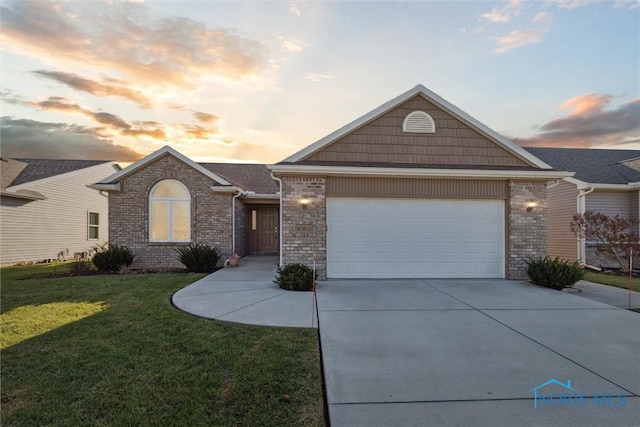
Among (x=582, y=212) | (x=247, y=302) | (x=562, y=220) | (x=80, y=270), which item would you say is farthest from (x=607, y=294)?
(x=80, y=270)

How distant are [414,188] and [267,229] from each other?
962cm

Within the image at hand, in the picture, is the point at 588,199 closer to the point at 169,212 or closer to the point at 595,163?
the point at 595,163

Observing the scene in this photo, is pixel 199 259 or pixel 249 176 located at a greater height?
pixel 249 176

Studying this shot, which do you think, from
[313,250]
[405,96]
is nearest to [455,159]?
[405,96]

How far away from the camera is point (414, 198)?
31.0 ft

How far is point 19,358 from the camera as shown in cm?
407

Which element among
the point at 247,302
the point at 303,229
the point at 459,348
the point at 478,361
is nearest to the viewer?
the point at 478,361

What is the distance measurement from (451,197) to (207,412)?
28.0 feet

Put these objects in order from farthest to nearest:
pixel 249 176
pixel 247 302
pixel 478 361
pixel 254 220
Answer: pixel 249 176, pixel 254 220, pixel 247 302, pixel 478 361

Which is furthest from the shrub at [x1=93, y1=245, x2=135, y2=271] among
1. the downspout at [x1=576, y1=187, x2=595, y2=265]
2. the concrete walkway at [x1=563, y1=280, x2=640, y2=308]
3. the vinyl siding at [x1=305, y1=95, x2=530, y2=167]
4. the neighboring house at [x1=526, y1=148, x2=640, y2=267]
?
the downspout at [x1=576, y1=187, x2=595, y2=265]

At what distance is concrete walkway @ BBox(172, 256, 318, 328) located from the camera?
5598mm

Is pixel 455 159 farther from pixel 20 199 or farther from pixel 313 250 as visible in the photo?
pixel 20 199

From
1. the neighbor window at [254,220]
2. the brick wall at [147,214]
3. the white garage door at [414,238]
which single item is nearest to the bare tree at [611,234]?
the white garage door at [414,238]

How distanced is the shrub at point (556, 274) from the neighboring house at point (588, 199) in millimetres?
5518
